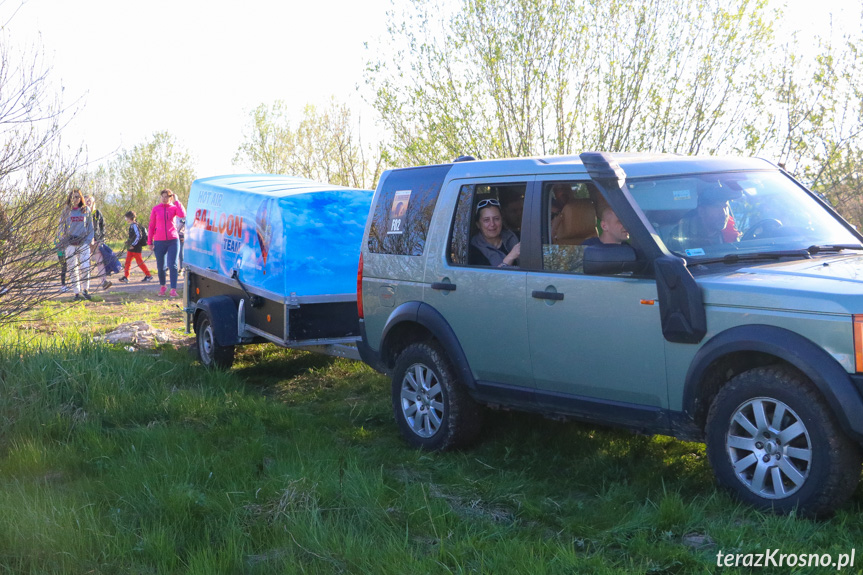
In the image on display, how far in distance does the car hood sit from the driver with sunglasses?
5.28 ft

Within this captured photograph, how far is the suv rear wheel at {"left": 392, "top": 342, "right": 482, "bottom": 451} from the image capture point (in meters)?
6.14

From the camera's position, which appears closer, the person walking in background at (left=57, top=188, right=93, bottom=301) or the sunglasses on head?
the sunglasses on head

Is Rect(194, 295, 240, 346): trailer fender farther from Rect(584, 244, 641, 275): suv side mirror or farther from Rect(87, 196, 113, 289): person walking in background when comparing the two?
Rect(584, 244, 641, 275): suv side mirror

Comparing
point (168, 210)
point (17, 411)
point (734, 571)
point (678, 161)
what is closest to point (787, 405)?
point (734, 571)

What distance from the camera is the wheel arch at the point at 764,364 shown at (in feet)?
13.1

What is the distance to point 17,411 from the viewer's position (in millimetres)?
6668

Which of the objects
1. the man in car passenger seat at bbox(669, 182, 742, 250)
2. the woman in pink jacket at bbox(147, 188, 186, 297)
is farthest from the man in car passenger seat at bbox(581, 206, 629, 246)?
the woman in pink jacket at bbox(147, 188, 186, 297)

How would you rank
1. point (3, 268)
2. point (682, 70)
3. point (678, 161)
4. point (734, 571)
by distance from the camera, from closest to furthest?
point (734, 571) → point (678, 161) → point (3, 268) → point (682, 70)

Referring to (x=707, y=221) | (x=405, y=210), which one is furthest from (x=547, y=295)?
(x=405, y=210)

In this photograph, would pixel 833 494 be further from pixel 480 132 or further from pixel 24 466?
pixel 480 132

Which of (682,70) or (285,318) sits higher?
(682,70)

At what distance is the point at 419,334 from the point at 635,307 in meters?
2.18

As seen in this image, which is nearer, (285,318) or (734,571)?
(734,571)

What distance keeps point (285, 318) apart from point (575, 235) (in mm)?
3459
